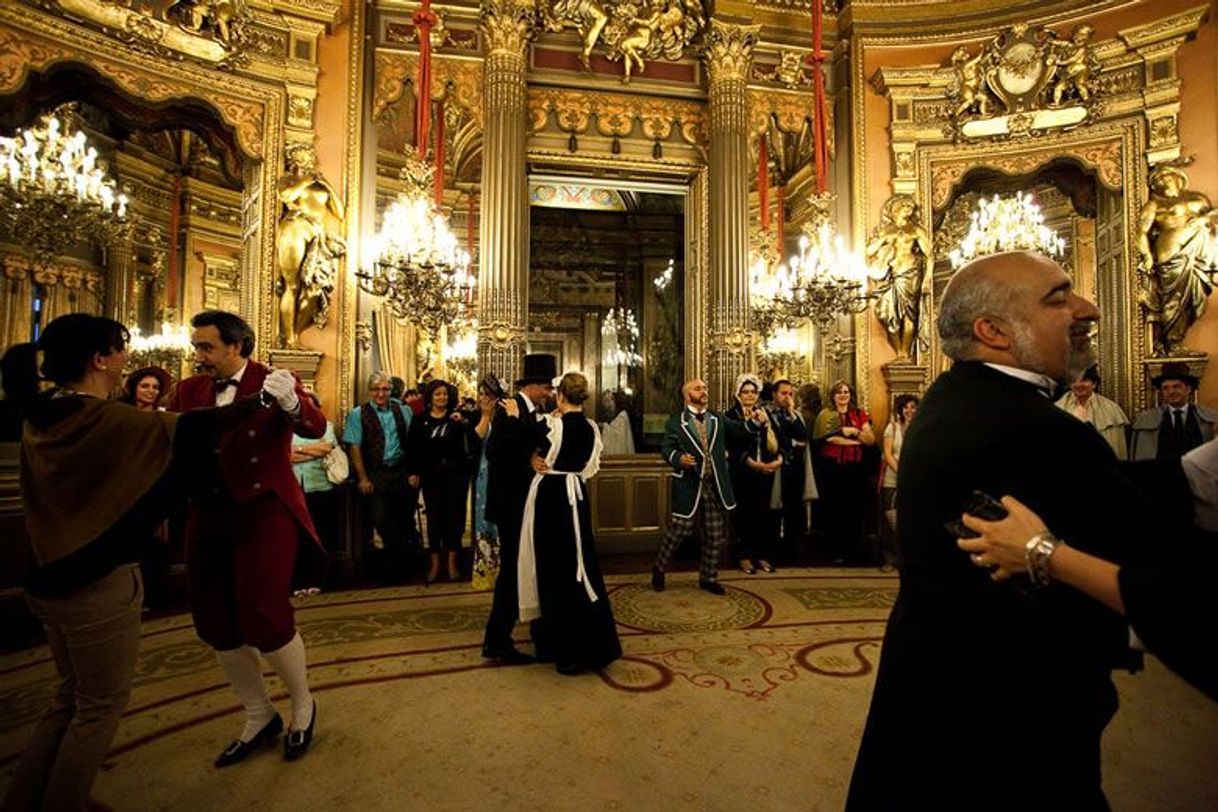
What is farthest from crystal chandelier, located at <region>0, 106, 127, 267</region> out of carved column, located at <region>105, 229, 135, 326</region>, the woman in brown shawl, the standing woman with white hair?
the standing woman with white hair

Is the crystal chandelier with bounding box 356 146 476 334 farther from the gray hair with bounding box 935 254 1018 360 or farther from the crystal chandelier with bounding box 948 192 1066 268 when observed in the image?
the crystal chandelier with bounding box 948 192 1066 268

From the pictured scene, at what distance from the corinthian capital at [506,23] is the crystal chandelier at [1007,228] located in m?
6.21

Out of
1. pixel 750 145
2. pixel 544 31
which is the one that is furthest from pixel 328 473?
pixel 750 145

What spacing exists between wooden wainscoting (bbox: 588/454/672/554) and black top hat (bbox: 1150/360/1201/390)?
450cm

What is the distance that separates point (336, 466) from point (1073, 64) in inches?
325

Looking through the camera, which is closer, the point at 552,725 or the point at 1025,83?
the point at 552,725

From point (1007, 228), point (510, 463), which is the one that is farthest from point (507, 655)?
point (1007, 228)

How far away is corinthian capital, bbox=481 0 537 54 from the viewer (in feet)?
20.5

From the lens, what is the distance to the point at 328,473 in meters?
5.12

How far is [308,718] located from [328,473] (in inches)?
115

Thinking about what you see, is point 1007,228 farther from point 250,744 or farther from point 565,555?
point 250,744

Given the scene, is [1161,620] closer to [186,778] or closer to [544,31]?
[186,778]

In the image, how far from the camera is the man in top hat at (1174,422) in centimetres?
523

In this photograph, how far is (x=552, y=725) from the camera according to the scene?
108 inches
